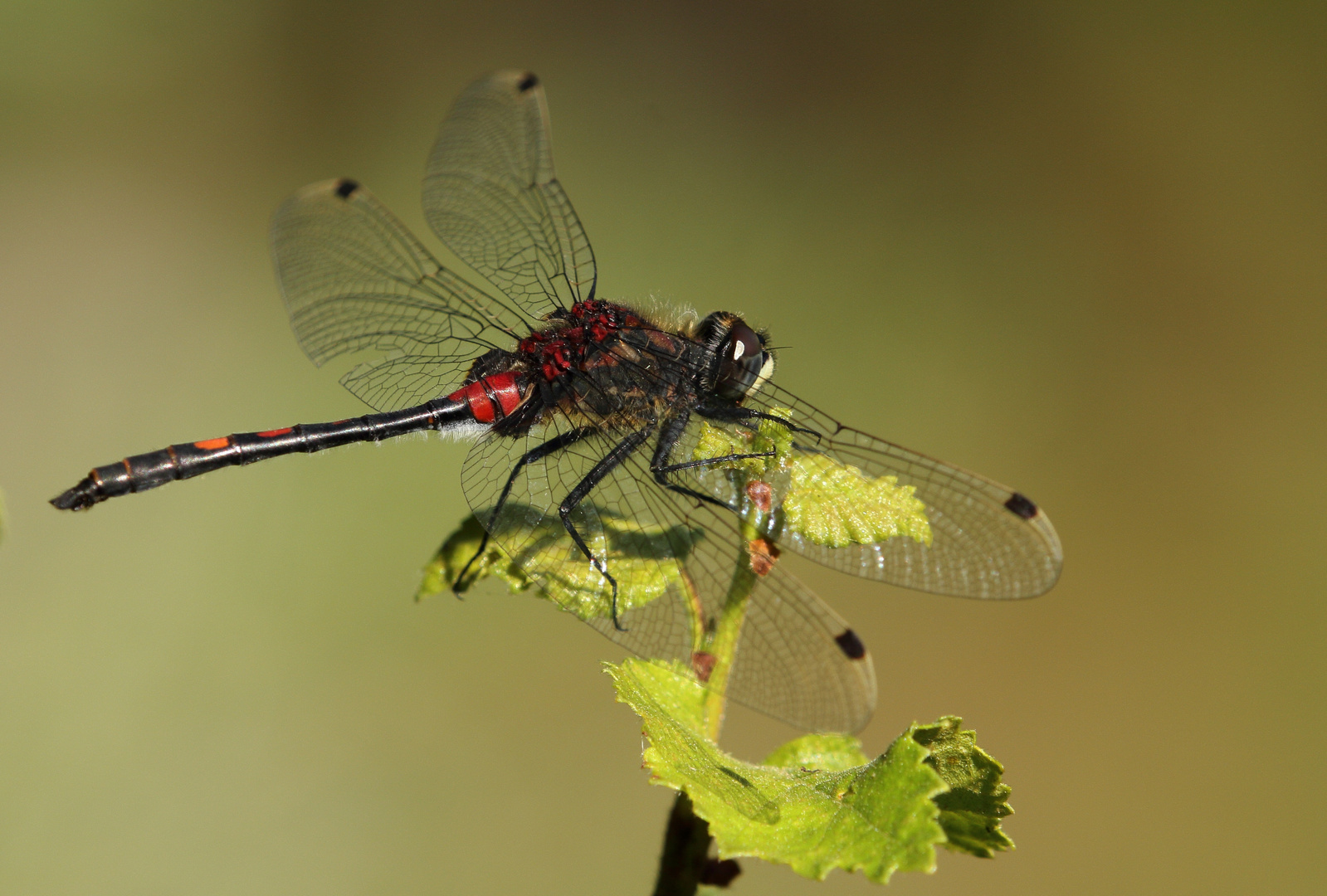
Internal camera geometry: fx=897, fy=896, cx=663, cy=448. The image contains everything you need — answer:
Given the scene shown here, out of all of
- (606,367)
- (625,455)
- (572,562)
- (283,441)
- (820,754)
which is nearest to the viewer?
(820,754)

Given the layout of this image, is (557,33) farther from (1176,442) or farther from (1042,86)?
(1176,442)

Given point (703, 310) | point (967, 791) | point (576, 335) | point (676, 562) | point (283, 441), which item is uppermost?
point (703, 310)

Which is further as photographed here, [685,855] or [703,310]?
[703,310]

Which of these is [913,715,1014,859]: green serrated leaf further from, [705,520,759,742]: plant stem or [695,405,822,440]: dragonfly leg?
[695,405,822,440]: dragonfly leg

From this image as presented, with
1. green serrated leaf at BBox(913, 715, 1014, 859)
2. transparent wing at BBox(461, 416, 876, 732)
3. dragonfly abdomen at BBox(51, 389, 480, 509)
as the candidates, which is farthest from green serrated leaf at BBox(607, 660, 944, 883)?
dragonfly abdomen at BBox(51, 389, 480, 509)

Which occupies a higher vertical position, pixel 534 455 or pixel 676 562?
pixel 534 455

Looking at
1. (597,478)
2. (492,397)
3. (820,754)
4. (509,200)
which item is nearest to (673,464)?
(597,478)

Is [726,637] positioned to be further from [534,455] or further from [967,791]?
[534,455]

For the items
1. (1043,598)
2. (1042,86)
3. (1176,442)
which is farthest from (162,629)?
(1042,86)

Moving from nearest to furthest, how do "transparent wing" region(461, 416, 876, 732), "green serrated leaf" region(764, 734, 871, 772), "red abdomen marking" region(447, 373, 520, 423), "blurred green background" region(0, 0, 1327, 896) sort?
1. "green serrated leaf" region(764, 734, 871, 772)
2. "transparent wing" region(461, 416, 876, 732)
3. "red abdomen marking" region(447, 373, 520, 423)
4. "blurred green background" region(0, 0, 1327, 896)
